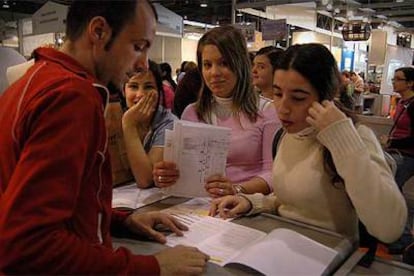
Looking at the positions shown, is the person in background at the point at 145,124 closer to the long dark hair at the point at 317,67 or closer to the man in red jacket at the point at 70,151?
the long dark hair at the point at 317,67

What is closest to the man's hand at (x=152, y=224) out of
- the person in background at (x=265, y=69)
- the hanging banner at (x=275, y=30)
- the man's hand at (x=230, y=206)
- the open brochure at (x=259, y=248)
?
the open brochure at (x=259, y=248)

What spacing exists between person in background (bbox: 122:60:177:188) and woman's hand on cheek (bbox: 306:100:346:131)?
2.40ft

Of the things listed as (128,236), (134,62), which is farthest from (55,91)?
(128,236)

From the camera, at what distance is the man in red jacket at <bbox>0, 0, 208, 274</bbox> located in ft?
2.08

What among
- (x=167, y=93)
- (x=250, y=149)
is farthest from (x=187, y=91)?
(x=250, y=149)

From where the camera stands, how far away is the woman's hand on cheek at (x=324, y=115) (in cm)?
114

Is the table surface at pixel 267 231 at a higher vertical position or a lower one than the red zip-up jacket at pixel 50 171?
lower

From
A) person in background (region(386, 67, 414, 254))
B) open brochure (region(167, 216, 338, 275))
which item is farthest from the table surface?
person in background (region(386, 67, 414, 254))

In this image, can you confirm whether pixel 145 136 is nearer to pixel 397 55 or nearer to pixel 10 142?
pixel 10 142

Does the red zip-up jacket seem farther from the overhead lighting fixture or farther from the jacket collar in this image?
the overhead lighting fixture

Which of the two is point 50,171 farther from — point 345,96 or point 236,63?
point 345,96

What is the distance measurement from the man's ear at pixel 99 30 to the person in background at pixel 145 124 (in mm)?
878

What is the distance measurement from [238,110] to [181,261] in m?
1.02

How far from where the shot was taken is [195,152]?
1.39 metres
